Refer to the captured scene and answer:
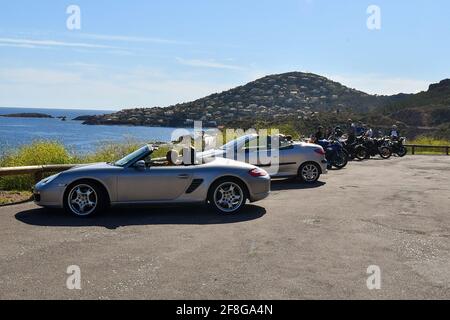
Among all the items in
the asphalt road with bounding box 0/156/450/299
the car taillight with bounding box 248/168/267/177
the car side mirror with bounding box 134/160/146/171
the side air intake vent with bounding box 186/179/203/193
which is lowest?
the asphalt road with bounding box 0/156/450/299

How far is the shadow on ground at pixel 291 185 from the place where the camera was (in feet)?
46.1

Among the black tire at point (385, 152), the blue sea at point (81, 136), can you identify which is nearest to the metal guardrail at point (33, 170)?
the blue sea at point (81, 136)

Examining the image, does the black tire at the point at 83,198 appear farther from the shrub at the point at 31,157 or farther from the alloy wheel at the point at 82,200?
the shrub at the point at 31,157

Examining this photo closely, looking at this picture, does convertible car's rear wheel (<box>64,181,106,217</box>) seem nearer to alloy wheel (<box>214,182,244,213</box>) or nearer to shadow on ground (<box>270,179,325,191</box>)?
alloy wheel (<box>214,182,244,213</box>)

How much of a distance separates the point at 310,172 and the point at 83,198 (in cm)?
773

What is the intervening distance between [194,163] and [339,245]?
3482 millimetres

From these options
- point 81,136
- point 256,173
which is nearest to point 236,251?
point 256,173

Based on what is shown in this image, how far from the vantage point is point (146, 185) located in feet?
31.1

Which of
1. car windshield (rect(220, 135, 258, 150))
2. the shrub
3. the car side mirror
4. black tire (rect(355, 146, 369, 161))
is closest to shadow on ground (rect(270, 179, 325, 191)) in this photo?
car windshield (rect(220, 135, 258, 150))

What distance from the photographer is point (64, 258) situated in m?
6.55

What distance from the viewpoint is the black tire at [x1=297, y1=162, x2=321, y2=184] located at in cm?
1523

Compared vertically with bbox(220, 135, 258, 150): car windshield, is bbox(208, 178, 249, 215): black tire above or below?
below

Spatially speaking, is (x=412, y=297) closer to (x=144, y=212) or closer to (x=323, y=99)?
(x=144, y=212)

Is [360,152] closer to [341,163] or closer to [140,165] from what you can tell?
[341,163]
